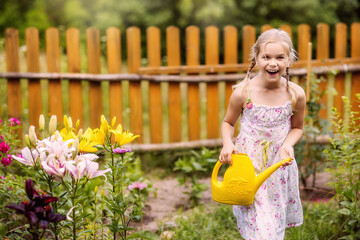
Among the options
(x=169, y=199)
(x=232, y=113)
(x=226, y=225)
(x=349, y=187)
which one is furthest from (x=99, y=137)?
(x=169, y=199)

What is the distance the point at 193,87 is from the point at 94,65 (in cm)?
108

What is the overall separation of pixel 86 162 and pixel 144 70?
2.92 m

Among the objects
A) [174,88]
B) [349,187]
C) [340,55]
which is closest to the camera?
[349,187]

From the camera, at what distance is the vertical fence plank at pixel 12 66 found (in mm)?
4609

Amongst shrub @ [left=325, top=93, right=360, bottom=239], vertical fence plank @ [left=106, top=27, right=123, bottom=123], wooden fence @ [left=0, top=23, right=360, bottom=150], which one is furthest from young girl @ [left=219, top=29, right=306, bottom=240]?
vertical fence plank @ [left=106, top=27, right=123, bottom=123]

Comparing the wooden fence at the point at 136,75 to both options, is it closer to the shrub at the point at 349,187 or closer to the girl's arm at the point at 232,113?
the shrub at the point at 349,187

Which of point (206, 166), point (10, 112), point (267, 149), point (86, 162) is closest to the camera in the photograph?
point (86, 162)

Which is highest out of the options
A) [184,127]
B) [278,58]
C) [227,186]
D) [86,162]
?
[278,58]

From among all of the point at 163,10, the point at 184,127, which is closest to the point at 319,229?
the point at 184,127

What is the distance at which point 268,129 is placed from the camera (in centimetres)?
236

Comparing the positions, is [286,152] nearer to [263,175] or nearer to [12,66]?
[263,175]

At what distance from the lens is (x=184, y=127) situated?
23.7ft

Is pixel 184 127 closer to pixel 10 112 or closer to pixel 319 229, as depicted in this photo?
pixel 10 112

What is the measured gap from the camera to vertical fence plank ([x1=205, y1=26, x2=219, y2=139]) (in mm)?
4770
